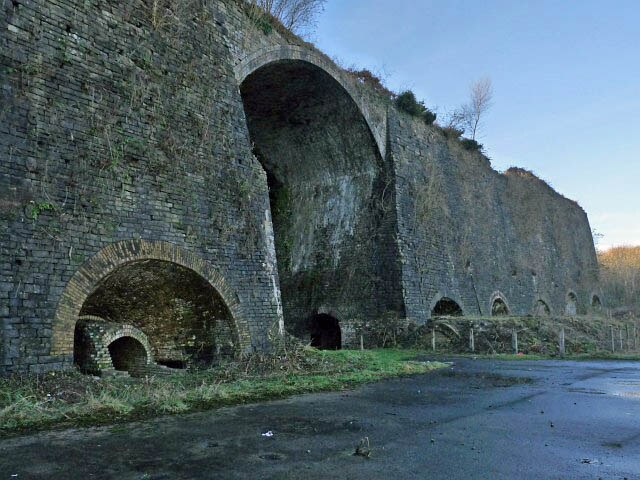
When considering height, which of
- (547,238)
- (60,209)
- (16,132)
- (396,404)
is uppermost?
(547,238)

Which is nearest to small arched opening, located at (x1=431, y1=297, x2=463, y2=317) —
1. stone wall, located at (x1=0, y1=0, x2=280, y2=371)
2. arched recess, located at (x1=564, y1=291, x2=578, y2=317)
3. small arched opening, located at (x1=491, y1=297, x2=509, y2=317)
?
small arched opening, located at (x1=491, y1=297, x2=509, y2=317)

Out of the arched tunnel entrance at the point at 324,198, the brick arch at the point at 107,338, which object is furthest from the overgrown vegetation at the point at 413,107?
the brick arch at the point at 107,338

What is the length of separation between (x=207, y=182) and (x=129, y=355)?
382 cm

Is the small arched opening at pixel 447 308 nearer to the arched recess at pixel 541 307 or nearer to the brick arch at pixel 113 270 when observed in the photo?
the arched recess at pixel 541 307

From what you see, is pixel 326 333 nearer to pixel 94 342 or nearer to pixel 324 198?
pixel 324 198

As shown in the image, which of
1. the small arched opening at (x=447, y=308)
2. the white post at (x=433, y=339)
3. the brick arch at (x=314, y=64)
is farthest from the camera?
the small arched opening at (x=447, y=308)

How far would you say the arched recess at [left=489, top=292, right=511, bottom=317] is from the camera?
24681 millimetres

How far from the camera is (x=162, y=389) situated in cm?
789

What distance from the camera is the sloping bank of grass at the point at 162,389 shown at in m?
6.45

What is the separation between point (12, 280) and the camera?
796 centimetres

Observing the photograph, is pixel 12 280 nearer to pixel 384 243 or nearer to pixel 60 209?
pixel 60 209

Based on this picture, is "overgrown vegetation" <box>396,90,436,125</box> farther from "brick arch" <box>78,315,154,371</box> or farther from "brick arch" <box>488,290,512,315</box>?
"brick arch" <box>78,315,154,371</box>

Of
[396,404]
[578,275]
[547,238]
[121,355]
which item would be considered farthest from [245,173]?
[578,275]

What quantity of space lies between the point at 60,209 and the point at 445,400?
6.61 meters
